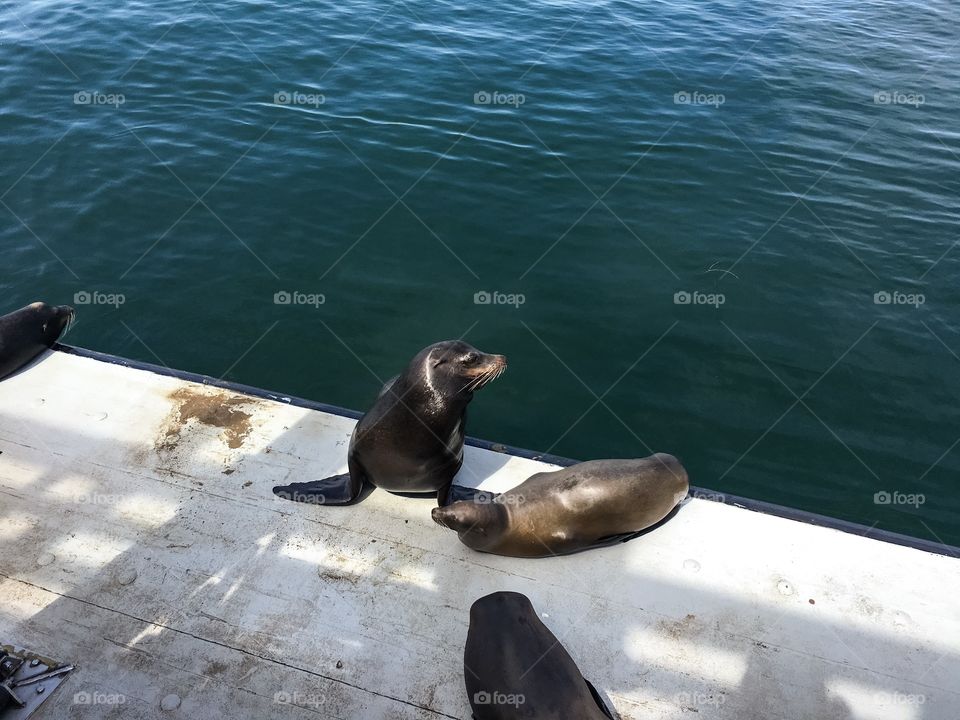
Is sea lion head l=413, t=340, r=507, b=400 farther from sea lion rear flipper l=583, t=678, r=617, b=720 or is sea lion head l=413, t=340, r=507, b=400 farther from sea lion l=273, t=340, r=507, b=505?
sea lion rear flipper l=583, t=678, r=617, b=720

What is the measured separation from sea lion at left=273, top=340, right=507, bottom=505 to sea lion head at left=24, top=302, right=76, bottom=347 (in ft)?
11.1

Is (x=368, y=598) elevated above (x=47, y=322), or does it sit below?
below

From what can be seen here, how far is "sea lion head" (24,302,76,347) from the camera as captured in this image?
6.83 metres

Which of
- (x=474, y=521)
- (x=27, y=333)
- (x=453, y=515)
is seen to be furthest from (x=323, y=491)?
(x=27, y=333)

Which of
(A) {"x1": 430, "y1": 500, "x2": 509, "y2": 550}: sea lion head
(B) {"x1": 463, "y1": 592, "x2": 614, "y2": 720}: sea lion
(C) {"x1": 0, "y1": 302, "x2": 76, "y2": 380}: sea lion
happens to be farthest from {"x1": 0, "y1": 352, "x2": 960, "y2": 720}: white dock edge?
(C) {"x1": 0, "y1": 302, "x2": 76, "y2": 380}: sea lion

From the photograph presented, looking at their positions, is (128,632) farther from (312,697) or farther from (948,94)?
(948,94)

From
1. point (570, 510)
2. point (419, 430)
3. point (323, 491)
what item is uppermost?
point (419, 430)

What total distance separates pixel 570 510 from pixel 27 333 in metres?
5.60

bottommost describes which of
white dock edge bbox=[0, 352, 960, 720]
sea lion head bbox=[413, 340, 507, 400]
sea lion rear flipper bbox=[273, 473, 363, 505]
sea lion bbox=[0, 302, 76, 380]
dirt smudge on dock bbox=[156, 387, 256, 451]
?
white dock edge bbox=[0, 352, 960, 720]

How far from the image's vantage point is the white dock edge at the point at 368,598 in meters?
4.15

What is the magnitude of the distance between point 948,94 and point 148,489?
647 inches

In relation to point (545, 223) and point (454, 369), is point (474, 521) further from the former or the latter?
point (545, 223)

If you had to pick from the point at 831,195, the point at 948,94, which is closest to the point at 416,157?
the point at 831,195

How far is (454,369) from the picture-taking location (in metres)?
5.11
